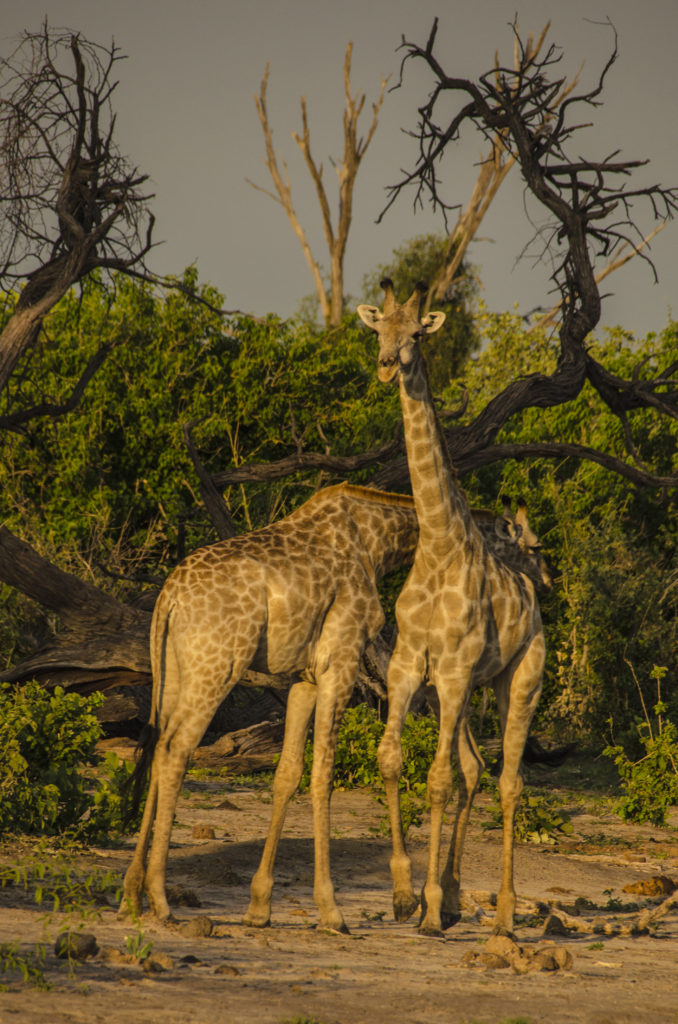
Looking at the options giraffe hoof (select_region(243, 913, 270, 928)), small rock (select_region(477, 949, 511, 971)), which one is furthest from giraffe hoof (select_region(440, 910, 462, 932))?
giraffe hoof (select_region(243, 913, 270, 928))

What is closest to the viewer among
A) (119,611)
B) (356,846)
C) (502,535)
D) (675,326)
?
(502,535)

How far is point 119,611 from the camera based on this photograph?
41.2 ft

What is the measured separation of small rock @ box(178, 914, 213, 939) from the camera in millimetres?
6293

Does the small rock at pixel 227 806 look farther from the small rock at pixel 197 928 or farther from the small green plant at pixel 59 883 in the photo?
the small rock at pixel 197 928

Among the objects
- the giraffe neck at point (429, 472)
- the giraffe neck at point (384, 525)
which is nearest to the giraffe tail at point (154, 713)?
the giraffe neck at point (384, 525)

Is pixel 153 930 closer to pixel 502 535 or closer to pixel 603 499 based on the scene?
pixel 502 535

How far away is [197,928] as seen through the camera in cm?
631

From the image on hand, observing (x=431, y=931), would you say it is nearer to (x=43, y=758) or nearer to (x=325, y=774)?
(x=325, y=774)

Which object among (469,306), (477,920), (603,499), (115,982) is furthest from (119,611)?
(469,306)

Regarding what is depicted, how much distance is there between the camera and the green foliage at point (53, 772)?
841 centimetres

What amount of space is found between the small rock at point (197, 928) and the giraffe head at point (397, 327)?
3333 mm

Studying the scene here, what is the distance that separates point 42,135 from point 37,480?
6.01 metres

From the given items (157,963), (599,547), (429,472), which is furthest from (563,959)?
(599,547)

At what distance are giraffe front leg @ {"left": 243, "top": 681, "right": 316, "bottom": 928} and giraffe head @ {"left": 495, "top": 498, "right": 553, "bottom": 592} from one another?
1.97 metres
